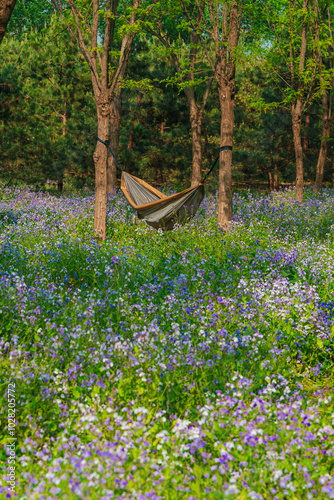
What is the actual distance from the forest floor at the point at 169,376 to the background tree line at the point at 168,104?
6835mm

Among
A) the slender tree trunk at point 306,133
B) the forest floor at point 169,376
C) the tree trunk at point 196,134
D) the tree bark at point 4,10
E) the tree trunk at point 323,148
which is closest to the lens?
the forest floor at point 169,376

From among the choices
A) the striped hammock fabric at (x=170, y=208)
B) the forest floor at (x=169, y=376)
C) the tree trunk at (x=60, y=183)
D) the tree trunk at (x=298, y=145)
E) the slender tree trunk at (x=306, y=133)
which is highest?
the slender tree trunk at (x=306, y=133)

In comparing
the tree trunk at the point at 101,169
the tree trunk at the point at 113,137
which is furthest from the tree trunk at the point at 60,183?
the tree trunk at the point at 101,169

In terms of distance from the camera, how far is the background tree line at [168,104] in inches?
524

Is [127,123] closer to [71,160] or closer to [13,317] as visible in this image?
[71,160]

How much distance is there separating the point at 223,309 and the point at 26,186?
1264cm

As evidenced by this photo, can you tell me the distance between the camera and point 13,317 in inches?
172

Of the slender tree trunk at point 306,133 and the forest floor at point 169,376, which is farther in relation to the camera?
the slender tree trunk at point 306,133

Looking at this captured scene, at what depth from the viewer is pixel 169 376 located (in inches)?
130

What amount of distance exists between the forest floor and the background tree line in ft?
22.4

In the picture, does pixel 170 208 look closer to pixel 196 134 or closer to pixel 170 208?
pixel 170 208

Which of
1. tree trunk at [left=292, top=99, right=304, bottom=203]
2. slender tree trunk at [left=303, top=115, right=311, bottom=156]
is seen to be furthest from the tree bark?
slender tree trunk at [left=303, top=115, right=311, bottom=156]

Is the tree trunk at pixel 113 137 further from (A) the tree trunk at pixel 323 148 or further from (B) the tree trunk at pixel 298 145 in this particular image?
(A) the tree trunk at pixel 323 148

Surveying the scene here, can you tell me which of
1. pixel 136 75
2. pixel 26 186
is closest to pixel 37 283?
pixel 26 186
